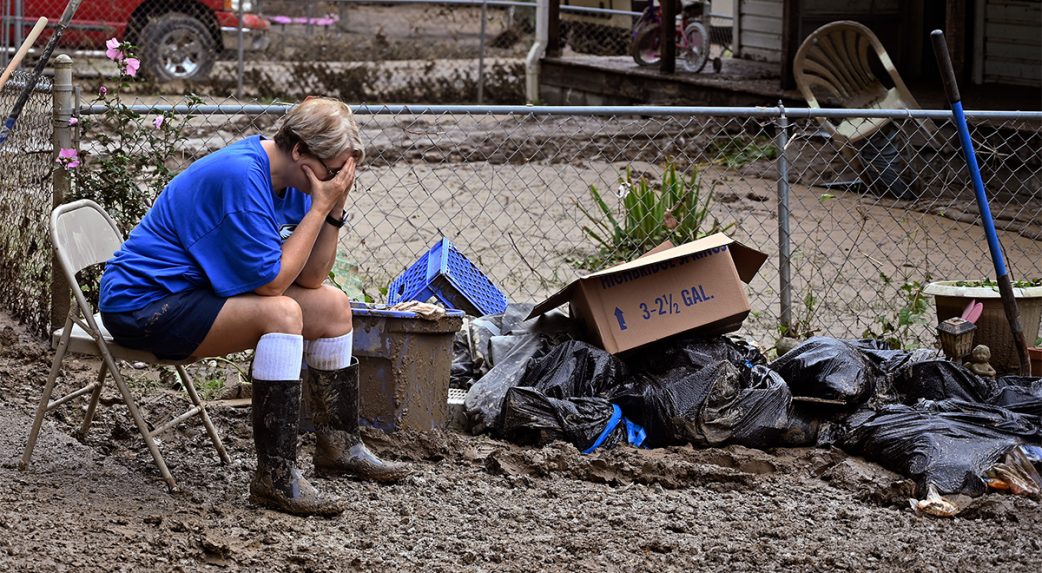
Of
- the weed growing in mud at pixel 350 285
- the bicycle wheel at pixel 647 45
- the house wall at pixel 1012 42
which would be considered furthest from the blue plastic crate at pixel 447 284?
the bicycle wheel at pixel 647 45

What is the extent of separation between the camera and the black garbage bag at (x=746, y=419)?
14.2 feet

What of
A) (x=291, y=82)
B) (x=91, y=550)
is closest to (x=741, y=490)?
(x=91, y=550)

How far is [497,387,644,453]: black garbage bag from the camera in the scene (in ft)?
14.0

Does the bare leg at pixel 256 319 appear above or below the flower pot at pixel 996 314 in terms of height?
above

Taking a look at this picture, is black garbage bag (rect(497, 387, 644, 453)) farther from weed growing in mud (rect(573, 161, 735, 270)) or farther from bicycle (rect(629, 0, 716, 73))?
bicycle (rect(629, 0, 716, 73))

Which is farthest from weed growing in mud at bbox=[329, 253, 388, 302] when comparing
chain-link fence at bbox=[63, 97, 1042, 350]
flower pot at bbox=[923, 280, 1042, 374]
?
flower pot at bbox=[923, 280, 1042, 374]

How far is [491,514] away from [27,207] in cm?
274

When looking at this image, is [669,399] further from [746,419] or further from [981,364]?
[981,364]

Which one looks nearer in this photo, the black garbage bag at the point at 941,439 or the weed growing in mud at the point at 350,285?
the black garbage bag at the point at 941,439

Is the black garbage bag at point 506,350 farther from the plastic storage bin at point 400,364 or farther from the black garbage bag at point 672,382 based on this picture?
the black garbage bag at point 672,382

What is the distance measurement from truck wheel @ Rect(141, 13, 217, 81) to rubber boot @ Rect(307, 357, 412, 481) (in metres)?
11.3

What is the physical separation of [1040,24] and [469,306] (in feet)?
26.5

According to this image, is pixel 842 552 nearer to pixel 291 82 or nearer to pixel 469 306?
pixel 469 306

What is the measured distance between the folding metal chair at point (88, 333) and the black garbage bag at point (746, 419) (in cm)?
166
